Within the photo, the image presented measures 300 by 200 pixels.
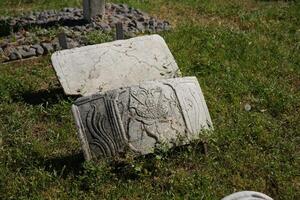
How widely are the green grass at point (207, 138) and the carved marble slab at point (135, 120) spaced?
0.19 meters

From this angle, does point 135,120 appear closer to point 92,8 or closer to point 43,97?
point 43,97

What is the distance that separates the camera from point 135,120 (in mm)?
5469

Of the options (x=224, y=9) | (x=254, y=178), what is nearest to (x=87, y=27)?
(x=224, y=9)

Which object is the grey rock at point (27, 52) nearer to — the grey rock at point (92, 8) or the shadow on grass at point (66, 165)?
the grey rock at point (92, 8)

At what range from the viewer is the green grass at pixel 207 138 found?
543 cm

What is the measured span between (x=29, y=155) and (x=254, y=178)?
2682mm

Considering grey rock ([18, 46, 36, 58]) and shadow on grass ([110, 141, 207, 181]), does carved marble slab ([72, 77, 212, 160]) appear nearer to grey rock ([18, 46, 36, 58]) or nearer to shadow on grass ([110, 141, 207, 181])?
shadow on grass ([110, 141, 207, 181])

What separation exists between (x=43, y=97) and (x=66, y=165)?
1.93 meters

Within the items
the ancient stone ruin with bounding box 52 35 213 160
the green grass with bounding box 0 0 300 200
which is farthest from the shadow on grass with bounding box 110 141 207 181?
the ancient stone ruin with bounding box 52 35 213 160

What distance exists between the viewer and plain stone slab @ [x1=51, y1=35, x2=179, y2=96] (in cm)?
699

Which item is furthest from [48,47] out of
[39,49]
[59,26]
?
[59,26]

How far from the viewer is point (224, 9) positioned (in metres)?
11.1

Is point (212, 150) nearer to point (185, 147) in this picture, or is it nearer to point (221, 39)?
point (185, 147)

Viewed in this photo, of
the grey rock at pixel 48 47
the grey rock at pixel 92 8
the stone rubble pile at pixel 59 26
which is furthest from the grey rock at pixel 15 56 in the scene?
the grey rock at pixel 92 8
